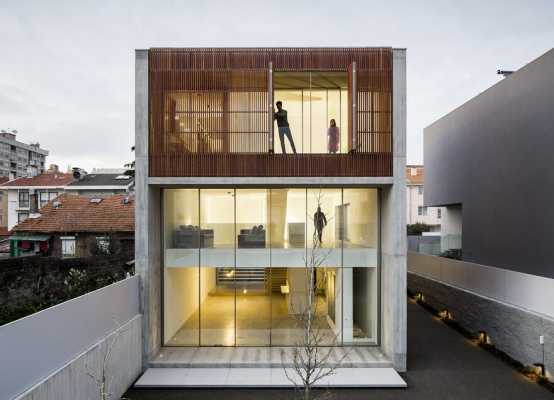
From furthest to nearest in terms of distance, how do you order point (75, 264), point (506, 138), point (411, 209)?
point (411, 209) → point (75, 264) → point (506, 138)

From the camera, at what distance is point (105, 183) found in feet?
119

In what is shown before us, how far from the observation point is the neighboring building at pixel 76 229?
22672mm

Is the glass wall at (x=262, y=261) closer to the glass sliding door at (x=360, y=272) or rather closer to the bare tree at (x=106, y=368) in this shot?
the glass sliding door at (x=360, y=272)

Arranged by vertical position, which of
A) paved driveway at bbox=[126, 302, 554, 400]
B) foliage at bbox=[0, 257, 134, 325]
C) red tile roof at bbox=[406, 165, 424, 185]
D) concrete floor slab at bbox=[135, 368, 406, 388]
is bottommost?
paved driveway at bbox=[126, 302, 554, 400]

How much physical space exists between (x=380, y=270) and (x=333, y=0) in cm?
1526

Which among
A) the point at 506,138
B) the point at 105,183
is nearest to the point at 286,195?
the point at 506,138

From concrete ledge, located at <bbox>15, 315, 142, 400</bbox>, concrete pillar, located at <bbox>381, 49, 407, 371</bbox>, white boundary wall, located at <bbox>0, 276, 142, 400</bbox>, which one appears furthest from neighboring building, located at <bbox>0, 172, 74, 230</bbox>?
concrete pillar, located at <bbox>381, 49, 407, 371</bbox>

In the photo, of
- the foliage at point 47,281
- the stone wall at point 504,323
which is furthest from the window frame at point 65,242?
the stone wall at point 504,323

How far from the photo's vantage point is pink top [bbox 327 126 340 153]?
1101cm

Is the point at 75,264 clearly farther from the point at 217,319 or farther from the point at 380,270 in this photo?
the point at 380,270

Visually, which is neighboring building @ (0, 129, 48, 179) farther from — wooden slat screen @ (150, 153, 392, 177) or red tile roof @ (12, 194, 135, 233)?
wooden slat screen @ (150, 153, 392, 177)

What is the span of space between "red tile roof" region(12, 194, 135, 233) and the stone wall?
18.2m

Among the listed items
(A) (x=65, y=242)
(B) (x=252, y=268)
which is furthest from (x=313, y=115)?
(A) (x=65, y=242)

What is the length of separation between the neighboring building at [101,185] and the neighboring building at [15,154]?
35.5 metres
